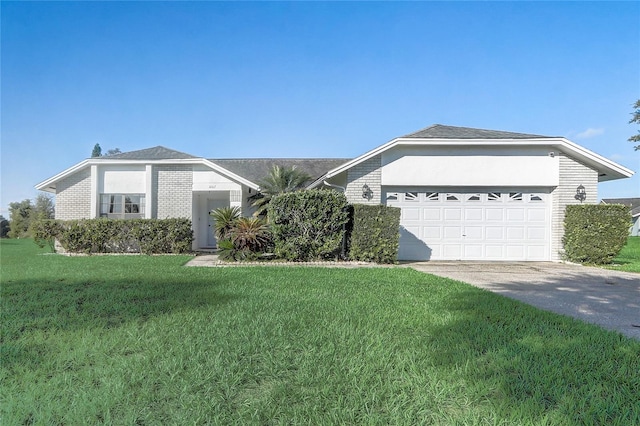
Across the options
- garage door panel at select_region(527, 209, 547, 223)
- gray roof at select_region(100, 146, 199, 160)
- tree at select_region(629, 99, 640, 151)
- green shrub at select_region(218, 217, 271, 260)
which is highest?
tree at select_region(629, 99, 640, 151)

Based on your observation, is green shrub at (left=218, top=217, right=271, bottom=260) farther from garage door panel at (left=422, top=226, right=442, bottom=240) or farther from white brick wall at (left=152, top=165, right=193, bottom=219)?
garage door panel at (left=422, top=226, right=442, bottom=240)

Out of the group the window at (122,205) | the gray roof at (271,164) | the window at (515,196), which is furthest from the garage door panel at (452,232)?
the window at (122,205)

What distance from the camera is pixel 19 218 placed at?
1094 inches

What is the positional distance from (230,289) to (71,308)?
245 centimetres

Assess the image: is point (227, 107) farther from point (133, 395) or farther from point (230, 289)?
point (133, 395)

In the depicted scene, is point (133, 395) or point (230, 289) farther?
point (230, 289)

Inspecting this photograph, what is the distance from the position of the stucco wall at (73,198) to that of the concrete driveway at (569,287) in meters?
14.8

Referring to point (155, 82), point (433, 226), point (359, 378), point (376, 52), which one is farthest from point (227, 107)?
point (359, 378)

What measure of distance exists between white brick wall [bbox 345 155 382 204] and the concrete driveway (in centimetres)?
316

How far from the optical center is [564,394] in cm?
238

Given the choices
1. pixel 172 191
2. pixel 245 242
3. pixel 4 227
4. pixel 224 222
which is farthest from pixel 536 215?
pixel 4 227

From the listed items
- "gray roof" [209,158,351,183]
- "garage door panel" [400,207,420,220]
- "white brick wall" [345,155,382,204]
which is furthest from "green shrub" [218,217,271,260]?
"gray roof" [209,158,351,183]

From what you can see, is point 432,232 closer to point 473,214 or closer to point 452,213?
point 452,213

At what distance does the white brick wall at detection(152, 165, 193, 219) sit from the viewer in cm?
1402
